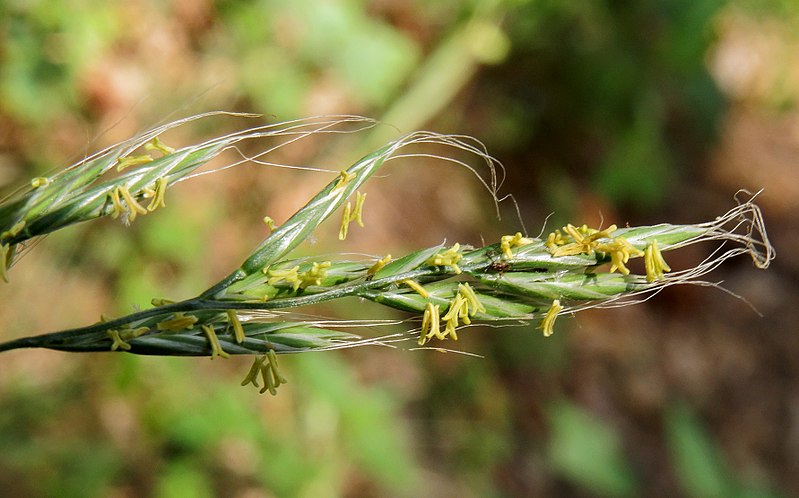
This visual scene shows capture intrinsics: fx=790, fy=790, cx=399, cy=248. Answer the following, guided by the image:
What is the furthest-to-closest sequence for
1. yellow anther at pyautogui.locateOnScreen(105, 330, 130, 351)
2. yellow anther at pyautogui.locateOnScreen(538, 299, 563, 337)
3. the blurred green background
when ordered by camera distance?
the blurred green background → yellow anther at pyautogui.locateOnScreen(538, 299, 563, 337) → yellow anther at pyautogui.locateOnScreen(105, 330, 130, 351)

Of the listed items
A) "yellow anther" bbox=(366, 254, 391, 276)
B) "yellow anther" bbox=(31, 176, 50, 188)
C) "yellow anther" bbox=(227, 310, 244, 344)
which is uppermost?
"yellow anther" bbox=(31, 176, 50, 188)

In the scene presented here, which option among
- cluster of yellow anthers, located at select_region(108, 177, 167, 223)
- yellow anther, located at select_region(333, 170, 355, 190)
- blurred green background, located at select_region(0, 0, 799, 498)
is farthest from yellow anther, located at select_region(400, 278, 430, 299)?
blurred green background, located at select_region(0, 0, 799, 498)

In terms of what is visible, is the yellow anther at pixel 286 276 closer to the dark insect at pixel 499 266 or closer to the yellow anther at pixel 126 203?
the yellow anther at pixel 126 203

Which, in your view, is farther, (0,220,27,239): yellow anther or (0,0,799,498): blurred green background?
(0,0,799,498): blurred green background

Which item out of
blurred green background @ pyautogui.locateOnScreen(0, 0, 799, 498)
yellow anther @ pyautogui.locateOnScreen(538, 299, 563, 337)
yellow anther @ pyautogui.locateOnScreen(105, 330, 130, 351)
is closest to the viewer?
yellow anther @ pyautogui.locateOnScreen(105, 330, 130, 351)

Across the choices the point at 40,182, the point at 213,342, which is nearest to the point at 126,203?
the point at 40,182

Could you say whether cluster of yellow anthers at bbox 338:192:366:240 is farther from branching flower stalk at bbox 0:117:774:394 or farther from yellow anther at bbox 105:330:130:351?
yellow anther at bbox 105:330:130:351

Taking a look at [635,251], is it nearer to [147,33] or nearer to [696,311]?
[147,33]

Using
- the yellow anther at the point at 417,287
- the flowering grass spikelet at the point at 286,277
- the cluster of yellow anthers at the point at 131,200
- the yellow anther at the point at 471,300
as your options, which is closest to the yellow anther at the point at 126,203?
the cluster of yellow anthers at the point at 131,200
